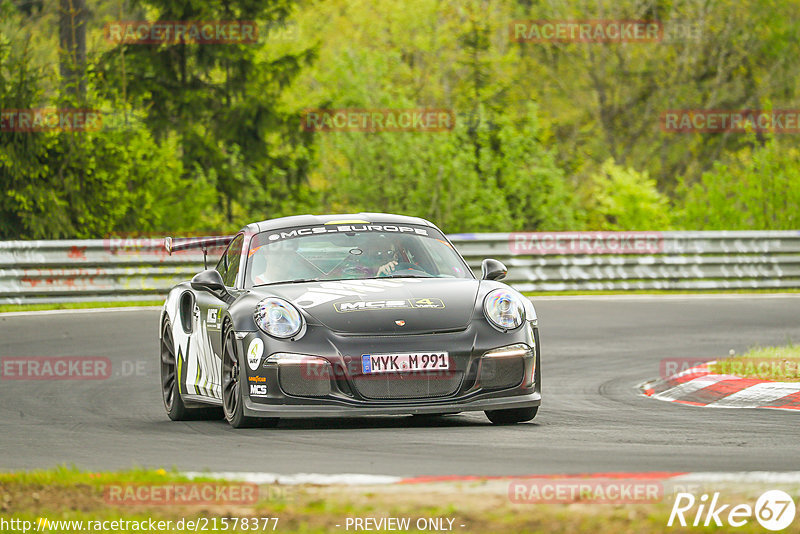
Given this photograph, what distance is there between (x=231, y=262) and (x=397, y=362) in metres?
2.33

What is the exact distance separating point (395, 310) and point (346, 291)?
0.48 m

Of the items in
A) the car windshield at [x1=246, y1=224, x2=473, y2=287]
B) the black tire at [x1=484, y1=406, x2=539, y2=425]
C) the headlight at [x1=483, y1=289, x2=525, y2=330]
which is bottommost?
the black tire at [x1=484, y1=406, x2=539, y2=425]

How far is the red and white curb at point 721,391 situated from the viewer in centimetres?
984

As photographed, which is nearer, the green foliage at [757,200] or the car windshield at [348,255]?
the car windshield at [348,255]

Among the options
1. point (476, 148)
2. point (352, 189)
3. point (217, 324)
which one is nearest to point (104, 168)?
point (352, 189)

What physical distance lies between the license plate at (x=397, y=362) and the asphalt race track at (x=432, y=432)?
0.36 metres

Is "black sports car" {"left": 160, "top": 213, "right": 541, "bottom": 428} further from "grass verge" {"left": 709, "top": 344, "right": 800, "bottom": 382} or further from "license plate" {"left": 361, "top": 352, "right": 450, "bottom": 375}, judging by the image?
"grass verge" {"left": 709, "top": 344, "right": 800, "bottom": 382}

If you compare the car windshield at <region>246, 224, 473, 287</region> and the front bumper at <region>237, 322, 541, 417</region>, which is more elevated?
the car windshield at <region>246, 224, 473, 287</region>

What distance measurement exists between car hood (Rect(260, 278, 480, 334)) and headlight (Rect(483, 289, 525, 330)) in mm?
104

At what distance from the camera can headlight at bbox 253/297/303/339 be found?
8.15 metres

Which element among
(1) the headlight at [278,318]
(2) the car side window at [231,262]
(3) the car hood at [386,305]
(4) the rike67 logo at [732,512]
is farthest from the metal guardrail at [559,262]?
(4) the rike67 logo at [732,512]

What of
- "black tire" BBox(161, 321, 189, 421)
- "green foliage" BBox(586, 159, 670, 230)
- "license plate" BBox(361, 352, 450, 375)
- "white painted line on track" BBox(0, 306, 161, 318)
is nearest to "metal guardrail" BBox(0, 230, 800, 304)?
"white painted line on track" BBox(0, 306, 161, 318)

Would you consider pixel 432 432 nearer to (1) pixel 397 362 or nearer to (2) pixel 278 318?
(1) pixel 397 362

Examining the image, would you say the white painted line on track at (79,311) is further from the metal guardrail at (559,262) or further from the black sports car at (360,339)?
the black sports car at (360,339)
